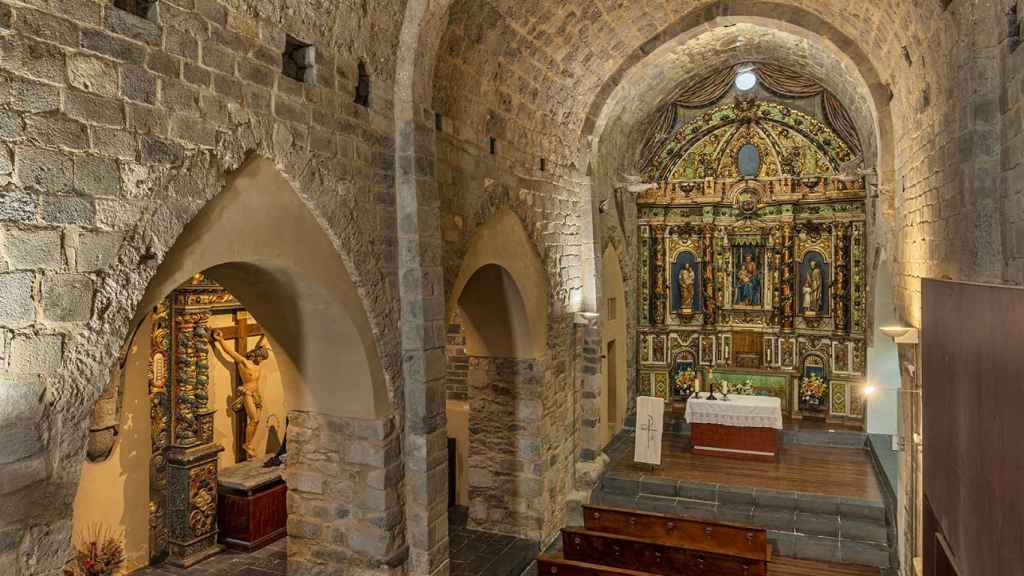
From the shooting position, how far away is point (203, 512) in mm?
8219

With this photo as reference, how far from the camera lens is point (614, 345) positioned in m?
13.2

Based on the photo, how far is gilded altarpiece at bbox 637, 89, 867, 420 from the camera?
13672mm

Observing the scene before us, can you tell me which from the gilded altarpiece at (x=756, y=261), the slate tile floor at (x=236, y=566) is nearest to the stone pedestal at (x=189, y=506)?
the slate tile floor at (x=236, y=566)

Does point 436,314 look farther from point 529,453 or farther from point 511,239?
point 529,453

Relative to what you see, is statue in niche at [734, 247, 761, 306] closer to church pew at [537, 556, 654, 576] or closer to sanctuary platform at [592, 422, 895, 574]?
sanctuary platform at [592, 422, 895, 574]

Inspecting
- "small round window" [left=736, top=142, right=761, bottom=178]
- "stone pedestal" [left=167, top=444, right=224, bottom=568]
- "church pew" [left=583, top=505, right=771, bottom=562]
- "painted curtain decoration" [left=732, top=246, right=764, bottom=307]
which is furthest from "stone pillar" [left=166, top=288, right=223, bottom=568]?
"small round window" [left=736, top=142, right=761, bottom=178]

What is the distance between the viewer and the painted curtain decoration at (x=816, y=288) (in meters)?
14.0

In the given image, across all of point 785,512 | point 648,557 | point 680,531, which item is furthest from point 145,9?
point 785,512

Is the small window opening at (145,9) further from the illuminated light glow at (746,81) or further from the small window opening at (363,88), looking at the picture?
the illuminated light glow at (746,81)

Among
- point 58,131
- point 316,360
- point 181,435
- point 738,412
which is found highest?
point 58,131

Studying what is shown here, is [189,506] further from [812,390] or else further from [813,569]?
[812,390]

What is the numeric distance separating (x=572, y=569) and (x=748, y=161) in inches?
382

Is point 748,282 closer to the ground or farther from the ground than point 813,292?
farther from the ground

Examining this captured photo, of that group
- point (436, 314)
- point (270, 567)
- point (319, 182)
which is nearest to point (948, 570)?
point (436, 314)
